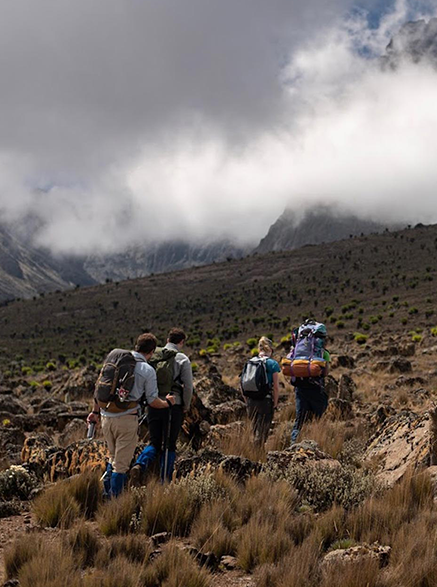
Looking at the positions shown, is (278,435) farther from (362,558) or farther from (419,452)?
(362,558)

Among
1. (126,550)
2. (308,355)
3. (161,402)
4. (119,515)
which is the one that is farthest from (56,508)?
(308,355)

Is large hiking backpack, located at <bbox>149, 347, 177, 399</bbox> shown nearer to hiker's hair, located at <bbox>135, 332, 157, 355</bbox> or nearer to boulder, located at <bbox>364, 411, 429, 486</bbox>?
hiker's hair, located at <bbox>135, 332, 157, 355</bbox>

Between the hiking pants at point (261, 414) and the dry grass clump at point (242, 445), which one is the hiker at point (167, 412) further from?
the hiking pants at point (261, 414)

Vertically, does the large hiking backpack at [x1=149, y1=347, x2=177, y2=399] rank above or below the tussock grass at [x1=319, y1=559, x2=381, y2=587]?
above

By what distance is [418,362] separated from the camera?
18.3 m

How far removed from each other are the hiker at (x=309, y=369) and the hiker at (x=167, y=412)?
7.31ft

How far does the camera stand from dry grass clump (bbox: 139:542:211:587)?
11.5 ft

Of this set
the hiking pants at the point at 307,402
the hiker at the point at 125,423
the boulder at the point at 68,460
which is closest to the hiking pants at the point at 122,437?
the hiker at the point at 125,423

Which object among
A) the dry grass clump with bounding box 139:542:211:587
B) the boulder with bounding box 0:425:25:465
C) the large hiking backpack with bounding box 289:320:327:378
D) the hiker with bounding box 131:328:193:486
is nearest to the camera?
the dry grass clump with bounding box 139:542:211:587

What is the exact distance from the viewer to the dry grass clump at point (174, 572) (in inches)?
137

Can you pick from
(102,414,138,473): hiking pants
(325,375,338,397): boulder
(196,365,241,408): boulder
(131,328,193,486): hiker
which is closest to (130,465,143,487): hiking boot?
(131,328,193,486): hiker

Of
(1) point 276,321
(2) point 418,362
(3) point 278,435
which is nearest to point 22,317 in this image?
(1) point 276,321

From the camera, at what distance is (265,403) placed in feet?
25.3

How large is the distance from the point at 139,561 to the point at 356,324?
39400 millimetres
